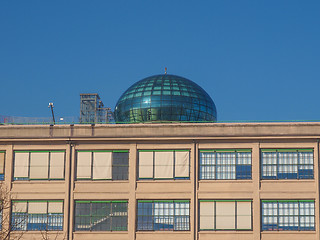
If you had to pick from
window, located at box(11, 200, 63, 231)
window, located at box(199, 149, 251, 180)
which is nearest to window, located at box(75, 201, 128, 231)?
window, located at box(11, 200, 63, 231)

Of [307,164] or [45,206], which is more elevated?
[307,164]

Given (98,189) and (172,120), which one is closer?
(98,189)

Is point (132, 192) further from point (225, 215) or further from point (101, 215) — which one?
point (225, 215)

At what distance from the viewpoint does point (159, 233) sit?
57.1 meters

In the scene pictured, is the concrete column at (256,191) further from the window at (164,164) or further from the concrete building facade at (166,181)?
the window at (164,164)

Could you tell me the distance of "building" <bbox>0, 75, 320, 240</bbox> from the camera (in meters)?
56.8

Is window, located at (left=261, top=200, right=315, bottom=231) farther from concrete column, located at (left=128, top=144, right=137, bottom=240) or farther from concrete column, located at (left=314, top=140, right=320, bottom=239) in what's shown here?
concrete column, located at (left=128, top=144, right=137, bottom=240)

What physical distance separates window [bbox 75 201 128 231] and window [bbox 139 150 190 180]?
3.43 m

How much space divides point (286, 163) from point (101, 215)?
1686 cm

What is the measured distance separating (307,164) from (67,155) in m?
21.3

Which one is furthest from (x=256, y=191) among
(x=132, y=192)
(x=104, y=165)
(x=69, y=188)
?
(x=69, y=188)

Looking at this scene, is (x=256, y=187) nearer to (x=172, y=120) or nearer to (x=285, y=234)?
(x=285, y=234)

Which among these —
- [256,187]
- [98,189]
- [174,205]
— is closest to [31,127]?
[98,189]

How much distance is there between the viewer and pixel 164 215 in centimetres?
5747
